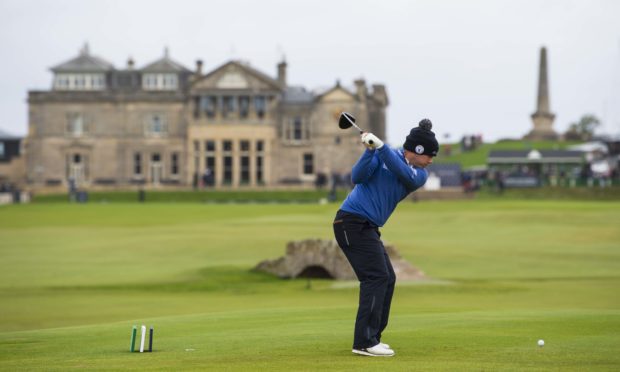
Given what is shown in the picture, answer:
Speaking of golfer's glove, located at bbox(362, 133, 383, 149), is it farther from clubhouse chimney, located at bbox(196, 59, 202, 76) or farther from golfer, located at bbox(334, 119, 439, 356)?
clubhouse chimney, located at bbox(196, 59, 202, 76)

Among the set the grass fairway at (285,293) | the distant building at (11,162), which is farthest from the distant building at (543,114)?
the grass fairway at (285,293)

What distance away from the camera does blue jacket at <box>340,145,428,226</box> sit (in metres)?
13.8

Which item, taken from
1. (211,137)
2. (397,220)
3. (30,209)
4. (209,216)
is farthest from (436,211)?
(211,137)

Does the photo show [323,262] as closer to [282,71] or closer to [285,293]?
[285,293]

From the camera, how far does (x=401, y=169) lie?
13.8m

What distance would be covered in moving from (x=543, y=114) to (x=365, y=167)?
16033 cm

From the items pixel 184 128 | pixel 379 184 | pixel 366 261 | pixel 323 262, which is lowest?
pixel 323 262

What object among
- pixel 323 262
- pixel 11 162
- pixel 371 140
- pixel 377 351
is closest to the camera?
pixel 371 140

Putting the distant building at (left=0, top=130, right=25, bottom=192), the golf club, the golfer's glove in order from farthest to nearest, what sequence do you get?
the distant building at (left=0, top=130, right=25, bottom=192) < the golf club < the golfer's glove

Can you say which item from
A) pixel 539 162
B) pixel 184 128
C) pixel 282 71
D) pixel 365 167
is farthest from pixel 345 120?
pixel 282 71

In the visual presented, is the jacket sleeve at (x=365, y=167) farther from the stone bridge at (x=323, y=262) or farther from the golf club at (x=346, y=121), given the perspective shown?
the stone bridge at (x=323, y=262)

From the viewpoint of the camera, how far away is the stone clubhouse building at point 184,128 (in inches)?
4899

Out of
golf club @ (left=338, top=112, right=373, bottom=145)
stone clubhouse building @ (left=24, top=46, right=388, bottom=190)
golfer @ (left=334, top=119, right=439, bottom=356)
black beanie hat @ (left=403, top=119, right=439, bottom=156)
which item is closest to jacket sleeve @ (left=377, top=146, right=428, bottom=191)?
golfer @ (left=334, top=119, right=439, bottom=356)

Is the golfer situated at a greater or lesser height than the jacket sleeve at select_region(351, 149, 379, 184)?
lesser
